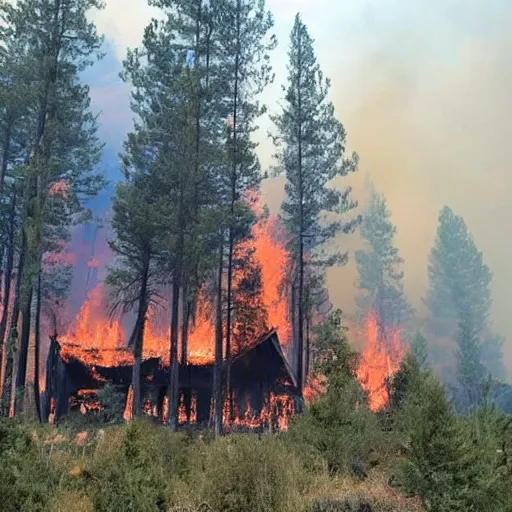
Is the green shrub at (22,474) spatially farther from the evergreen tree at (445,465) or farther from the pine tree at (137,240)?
the pine tree at (137,240)

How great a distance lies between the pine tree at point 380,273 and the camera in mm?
63000

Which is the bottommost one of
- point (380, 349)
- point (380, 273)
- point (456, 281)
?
point (380, 349)

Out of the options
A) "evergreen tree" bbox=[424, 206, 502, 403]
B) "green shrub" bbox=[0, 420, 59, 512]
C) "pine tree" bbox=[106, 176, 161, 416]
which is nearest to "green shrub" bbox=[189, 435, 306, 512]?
"green shrub" bbox=[0, 420, 59, 512]

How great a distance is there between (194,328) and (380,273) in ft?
124

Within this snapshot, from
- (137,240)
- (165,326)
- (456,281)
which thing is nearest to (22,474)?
(137,240)

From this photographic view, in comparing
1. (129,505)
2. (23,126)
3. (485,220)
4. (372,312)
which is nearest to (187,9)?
(23,126)

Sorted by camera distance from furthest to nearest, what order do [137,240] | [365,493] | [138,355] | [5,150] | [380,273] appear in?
[380,273] → [5,150] → [137,240] → [138,355] → [365,493]

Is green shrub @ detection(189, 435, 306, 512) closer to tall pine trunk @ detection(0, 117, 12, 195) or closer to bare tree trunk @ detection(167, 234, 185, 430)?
bare tree trunk @ detection(167, 234, 185, 430)

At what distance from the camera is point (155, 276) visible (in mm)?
31172

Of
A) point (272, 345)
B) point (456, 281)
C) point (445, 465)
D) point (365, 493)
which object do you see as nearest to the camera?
point (445, 465)

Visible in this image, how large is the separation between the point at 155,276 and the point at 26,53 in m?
14.6

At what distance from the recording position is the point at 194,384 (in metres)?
27.8

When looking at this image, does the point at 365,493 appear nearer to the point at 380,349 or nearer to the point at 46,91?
the point at 46,91

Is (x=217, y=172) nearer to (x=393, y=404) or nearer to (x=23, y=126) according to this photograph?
(x=23, y=126)
